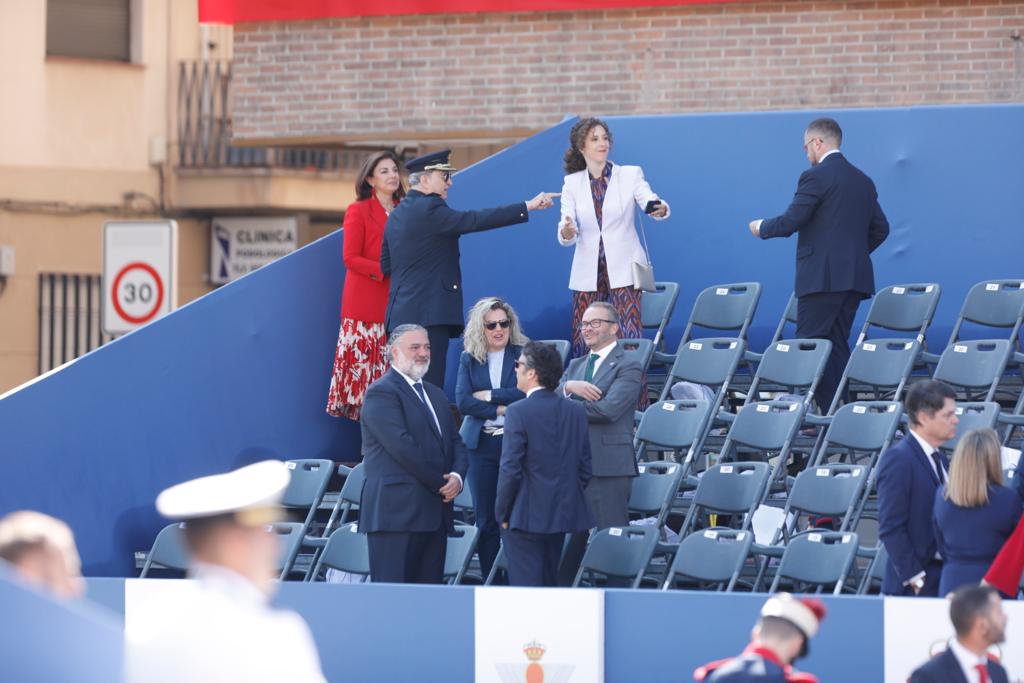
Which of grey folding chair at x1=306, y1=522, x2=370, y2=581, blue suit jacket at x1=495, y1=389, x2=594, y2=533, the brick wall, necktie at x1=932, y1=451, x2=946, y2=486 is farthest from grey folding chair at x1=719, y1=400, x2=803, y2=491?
the brick wall

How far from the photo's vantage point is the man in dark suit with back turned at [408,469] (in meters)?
8.67

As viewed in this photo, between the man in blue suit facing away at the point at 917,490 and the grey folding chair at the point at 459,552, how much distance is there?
92.3 inches

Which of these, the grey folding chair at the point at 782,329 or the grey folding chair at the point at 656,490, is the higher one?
the grey folding chair at the point at 782,329

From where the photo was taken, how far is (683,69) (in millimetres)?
13578

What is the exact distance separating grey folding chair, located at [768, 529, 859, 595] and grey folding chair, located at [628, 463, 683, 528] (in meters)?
0.89

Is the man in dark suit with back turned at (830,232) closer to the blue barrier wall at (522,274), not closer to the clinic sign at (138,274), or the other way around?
the blue barrier wall at (522,274)

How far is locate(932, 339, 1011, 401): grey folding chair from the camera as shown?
392 inches

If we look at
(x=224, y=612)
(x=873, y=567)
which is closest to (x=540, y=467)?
(x=873, y=567)

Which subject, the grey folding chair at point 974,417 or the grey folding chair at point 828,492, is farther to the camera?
the grey folding chair at point 974,417

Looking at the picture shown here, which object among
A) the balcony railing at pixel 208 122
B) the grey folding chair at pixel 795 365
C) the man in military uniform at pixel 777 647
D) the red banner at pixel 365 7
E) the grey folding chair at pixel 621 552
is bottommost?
the grey folding chair at pixel 621 552

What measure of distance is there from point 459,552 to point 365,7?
652 centimetres

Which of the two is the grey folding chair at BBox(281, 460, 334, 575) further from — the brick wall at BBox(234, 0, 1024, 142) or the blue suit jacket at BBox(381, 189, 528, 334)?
the brick wall at BBox(234, 0, 1024, 142)

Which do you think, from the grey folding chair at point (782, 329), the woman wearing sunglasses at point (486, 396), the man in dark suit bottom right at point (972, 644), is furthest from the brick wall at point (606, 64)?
the man in dark suit bottom right at point (972, 644)

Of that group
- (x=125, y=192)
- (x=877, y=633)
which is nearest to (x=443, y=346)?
(x=877, y=633)
